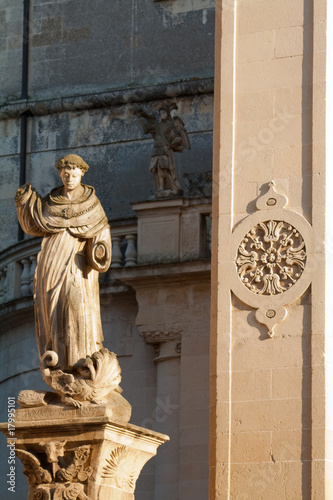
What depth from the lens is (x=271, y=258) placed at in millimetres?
12141

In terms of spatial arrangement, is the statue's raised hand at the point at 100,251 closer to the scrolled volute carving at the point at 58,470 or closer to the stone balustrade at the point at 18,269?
the scrolled volute carving at the point at 58,470

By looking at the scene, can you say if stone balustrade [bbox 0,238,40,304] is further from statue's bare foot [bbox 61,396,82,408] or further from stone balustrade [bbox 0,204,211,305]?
statue's bare foot [bbox 61,396,82,408]

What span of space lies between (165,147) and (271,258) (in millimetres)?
6278

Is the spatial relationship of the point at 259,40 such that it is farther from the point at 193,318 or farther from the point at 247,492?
the point at 193,318

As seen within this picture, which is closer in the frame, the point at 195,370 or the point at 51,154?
the point at 195,370

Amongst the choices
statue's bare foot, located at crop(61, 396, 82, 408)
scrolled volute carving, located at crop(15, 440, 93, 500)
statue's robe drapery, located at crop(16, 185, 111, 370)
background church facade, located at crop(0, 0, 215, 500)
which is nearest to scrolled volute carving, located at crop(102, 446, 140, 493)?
scrolled volute carving, located at crop(15, 440, 93, 500)

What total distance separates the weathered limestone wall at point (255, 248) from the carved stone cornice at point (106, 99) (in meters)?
8.64

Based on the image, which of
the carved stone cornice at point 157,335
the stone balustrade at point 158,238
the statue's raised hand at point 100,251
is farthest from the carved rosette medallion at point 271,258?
the carved stone cornice at point 157,335

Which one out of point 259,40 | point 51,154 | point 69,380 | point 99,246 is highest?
point 51,154

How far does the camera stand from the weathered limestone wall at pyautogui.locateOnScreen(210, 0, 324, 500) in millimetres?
11703

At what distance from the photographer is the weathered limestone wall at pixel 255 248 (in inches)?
461

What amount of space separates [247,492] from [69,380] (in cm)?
167
